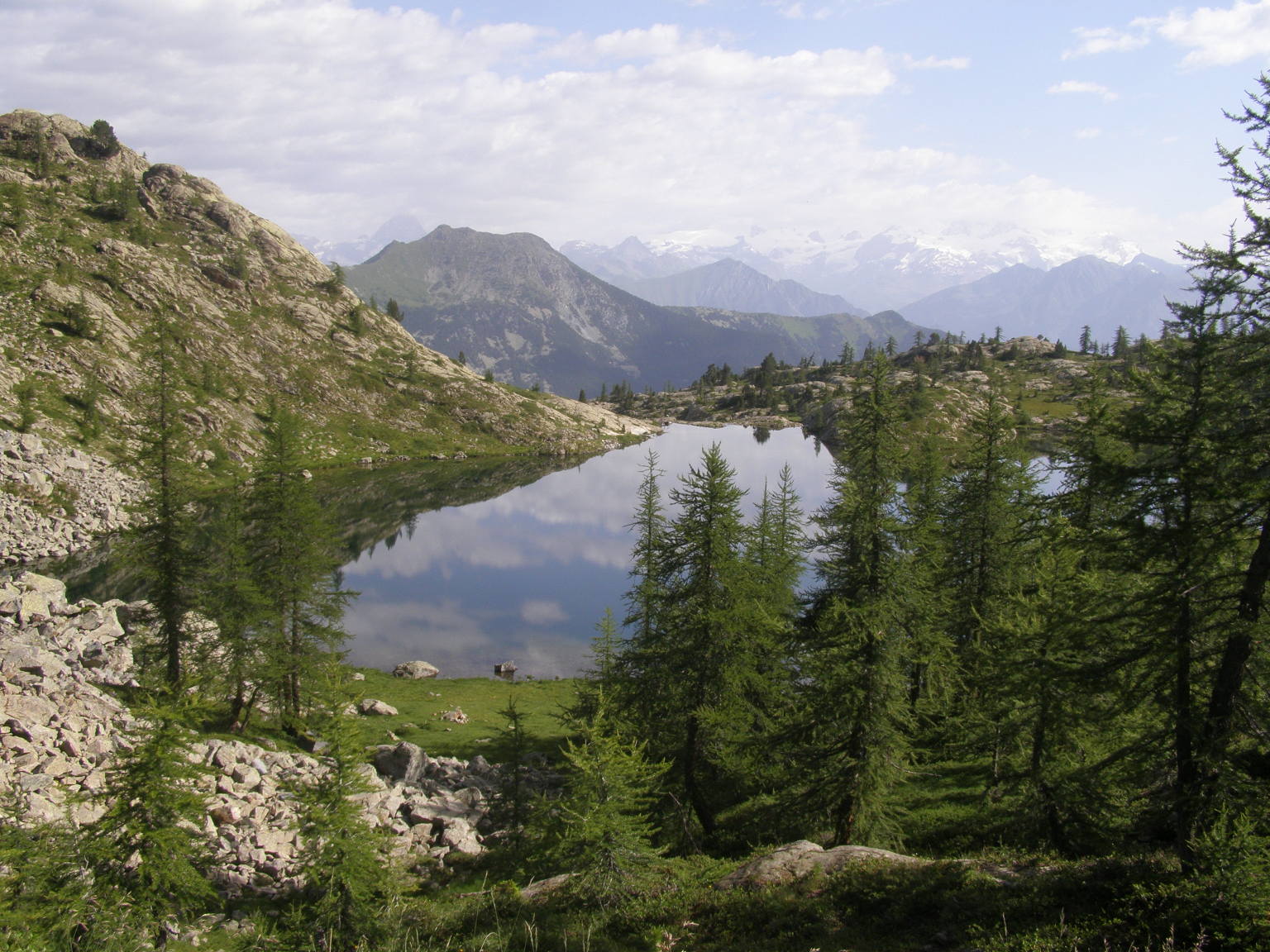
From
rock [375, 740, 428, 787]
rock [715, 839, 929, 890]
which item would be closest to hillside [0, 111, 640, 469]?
rock [375, 740, 428, 787]

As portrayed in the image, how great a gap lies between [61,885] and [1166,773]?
21094mm

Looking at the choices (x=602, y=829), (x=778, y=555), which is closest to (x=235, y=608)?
(x=602, y=829)

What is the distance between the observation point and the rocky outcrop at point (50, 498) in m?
59.3

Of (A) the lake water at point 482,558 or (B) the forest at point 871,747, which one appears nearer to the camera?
(B) the forest at point 871,747

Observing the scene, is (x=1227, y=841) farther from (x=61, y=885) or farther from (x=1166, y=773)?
(x=61, y=885)

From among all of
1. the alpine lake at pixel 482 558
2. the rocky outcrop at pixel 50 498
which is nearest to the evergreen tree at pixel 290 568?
the alpine lake at pixel 482 558

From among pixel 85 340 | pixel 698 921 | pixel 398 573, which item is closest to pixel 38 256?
pixel 85 340

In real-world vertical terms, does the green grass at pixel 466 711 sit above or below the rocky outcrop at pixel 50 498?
below

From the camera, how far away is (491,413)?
15400 centimetres

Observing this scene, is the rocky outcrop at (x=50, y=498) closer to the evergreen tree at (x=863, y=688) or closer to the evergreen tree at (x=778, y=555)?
the evergreen tree at (x=778, y=555)

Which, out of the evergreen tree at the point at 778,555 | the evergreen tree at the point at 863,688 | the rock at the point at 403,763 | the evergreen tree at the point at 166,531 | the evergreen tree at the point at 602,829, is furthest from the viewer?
the evergreen tree at the point at 778,555

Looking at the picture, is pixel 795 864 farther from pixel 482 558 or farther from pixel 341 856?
pixel 482 558

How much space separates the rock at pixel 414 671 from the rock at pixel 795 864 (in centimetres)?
3576

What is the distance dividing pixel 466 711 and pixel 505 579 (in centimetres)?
3141
